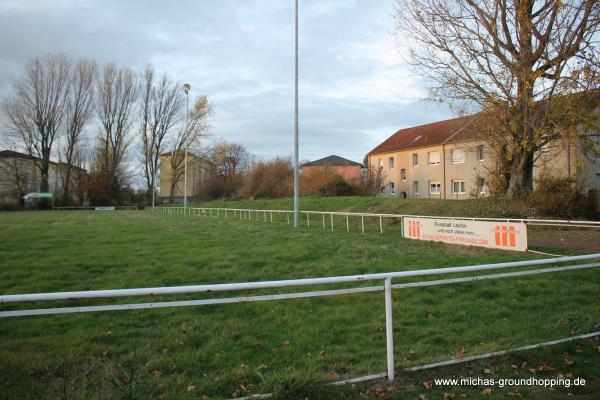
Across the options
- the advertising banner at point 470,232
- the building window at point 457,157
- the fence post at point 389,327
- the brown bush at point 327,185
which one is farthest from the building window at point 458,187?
the fence post at point 389,327

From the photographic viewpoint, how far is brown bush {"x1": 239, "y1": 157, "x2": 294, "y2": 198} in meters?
44.1

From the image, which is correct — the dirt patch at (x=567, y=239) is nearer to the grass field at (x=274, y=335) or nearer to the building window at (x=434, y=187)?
the grass field at (x=274, y=335)

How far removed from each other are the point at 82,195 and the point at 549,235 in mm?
60452

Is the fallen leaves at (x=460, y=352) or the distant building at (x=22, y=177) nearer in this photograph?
the fallen leaves at (x=460, y=352)

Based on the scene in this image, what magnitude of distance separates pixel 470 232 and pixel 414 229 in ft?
7.67

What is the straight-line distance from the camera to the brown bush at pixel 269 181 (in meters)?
44.1

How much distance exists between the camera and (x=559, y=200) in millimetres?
20047

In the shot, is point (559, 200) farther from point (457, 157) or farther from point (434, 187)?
point (434, 187)

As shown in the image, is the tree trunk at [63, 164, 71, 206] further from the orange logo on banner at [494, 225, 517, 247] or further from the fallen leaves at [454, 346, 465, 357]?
the fallen leaves at [454, 346, 465, 357]

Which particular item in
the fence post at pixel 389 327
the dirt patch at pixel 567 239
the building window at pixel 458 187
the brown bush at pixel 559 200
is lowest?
the dirt patch at pixel 567 239

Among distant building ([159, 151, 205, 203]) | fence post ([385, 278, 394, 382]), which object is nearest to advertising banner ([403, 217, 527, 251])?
fence post ([385, 278, 394, 382])

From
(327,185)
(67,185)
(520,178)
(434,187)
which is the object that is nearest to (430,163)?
(434,187)

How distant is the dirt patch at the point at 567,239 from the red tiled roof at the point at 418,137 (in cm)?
2598

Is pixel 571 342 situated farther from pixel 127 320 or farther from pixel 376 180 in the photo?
pixel 376 180
